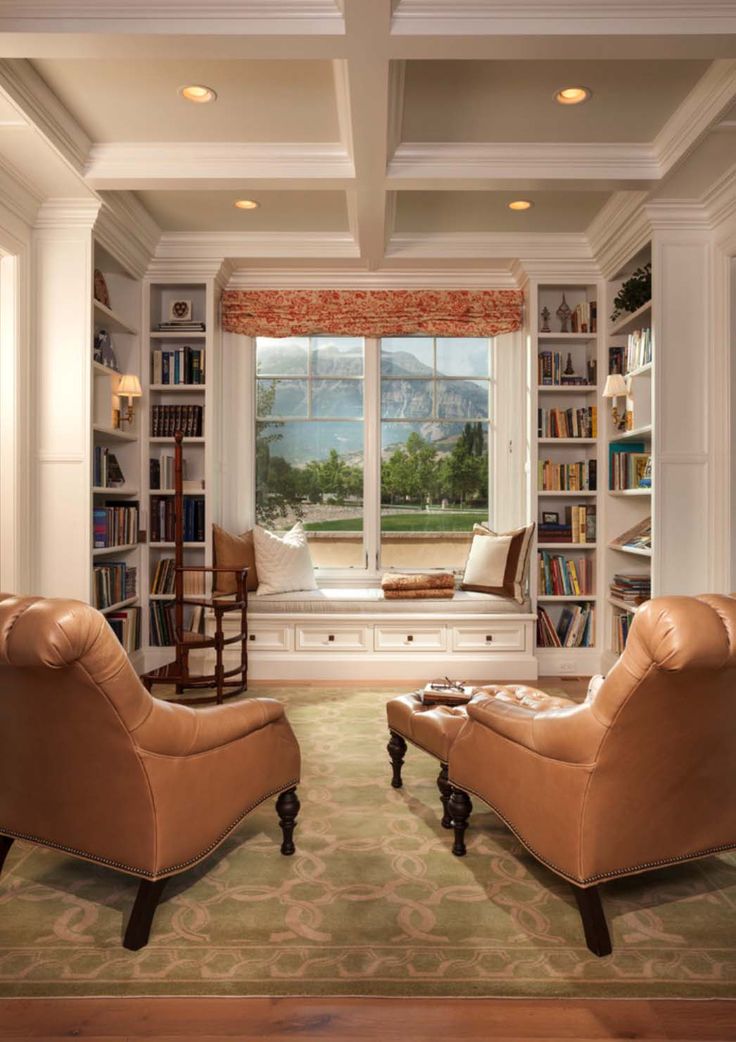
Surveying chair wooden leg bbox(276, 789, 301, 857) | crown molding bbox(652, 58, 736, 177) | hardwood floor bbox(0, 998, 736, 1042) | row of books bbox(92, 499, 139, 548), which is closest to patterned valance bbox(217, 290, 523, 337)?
row of books bbox(92, 499, 139, 548)

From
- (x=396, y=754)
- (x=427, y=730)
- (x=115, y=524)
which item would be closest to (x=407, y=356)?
(x=115, y=524)

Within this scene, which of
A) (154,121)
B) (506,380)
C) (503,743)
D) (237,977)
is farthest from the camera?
(506,380)

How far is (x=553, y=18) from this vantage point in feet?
8.86

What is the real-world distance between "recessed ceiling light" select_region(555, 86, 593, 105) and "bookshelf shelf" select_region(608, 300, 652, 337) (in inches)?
56.8

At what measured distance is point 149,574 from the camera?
540 centimetres

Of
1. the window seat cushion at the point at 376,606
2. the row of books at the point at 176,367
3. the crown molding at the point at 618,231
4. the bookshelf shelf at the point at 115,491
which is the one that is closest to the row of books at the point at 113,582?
the bookshelf shelf at the point at 115,491

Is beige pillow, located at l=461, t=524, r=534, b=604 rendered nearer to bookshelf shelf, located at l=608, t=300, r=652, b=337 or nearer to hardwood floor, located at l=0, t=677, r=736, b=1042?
bookshelf shelf, located at l=608, t=300, r=652, b=337

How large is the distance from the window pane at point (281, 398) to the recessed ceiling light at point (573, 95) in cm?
299

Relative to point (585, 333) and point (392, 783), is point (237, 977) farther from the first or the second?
point (585, 333)

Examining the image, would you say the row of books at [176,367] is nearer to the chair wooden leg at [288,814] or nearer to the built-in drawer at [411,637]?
the built-in drawer at [411,637]

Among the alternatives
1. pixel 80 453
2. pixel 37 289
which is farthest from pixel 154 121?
pixel 80 453

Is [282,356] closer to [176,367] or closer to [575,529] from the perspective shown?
[176,367]

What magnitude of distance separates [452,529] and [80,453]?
284 cm

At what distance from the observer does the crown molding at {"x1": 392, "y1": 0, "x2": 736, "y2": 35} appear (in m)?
2.68
